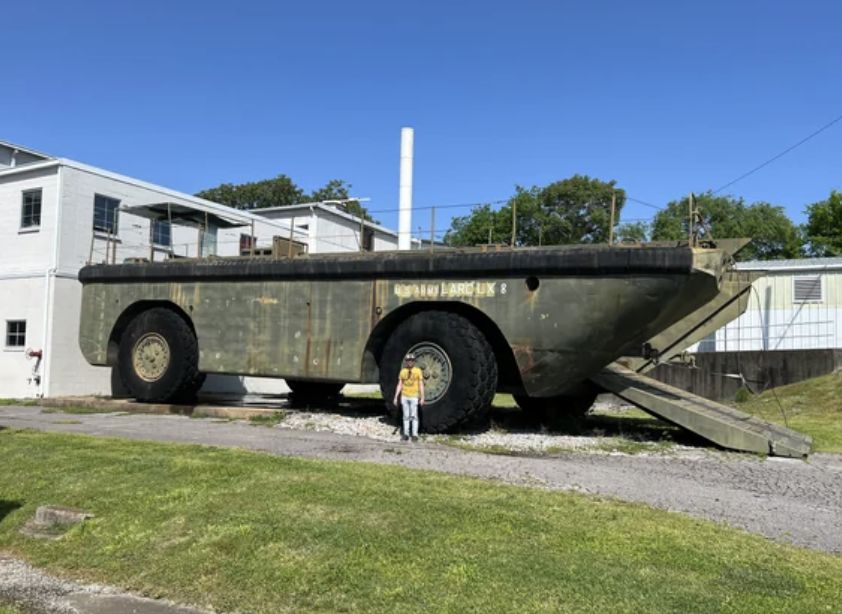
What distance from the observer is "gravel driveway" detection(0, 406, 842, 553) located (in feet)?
22.2

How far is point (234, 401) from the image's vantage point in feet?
56.9

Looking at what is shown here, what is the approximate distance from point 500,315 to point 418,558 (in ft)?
22.2

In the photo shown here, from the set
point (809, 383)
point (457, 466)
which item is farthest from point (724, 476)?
point (809, 383)

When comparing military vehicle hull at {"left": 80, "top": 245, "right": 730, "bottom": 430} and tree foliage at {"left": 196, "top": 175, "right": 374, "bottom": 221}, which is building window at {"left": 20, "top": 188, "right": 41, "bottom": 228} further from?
tree foliage at {"left": 196, "top": 175, "right": 374, "bottom": 221}

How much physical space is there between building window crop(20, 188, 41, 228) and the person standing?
44.1ft

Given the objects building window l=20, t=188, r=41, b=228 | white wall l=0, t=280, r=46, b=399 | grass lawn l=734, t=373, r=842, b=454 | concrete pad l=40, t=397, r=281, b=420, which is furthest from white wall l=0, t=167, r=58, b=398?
grass lawn l=734, t=373, r=842, b=454

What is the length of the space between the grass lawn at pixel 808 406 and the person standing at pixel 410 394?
7.30 m

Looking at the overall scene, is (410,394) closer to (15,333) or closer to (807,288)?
(15,333)

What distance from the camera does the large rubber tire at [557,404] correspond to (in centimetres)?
1359

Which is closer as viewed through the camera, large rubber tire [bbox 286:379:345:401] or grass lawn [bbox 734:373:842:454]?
grass lawn [bbox 734:373:842:454]

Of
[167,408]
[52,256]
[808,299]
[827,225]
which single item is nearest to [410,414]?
[167,408]

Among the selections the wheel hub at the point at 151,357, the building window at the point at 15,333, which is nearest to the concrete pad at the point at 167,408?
the wheel hub at the point at 151,357

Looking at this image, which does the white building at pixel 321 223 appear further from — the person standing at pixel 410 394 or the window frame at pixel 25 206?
the person standing at pixel 410 394

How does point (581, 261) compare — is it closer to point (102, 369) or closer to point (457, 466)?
point (457, 466)
